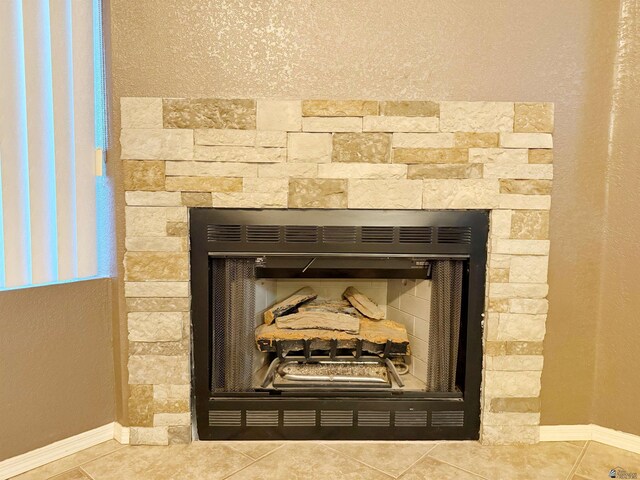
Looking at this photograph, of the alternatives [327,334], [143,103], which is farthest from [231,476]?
[143,103]

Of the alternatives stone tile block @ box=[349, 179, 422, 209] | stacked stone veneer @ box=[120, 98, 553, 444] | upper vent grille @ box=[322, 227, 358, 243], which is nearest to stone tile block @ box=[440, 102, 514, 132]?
stacked stone veneer @ box=[120, 98, 553, 444]

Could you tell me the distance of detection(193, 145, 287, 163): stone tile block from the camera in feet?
4.81

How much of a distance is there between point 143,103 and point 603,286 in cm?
188

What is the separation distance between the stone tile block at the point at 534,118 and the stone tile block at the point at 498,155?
8 centimetres

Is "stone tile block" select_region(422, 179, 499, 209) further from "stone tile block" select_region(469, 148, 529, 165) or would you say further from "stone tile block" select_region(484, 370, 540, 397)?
"stone tile block" select_region(484, 370, 540, 397)

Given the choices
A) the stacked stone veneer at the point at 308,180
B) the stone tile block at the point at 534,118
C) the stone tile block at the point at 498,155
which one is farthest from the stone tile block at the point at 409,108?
the stone tile block at the point at 534,118

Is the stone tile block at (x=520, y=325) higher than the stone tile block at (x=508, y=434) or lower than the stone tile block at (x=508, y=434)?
higher

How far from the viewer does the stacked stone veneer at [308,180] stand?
1.46m

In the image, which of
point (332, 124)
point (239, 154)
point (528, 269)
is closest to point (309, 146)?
point (332, 124)

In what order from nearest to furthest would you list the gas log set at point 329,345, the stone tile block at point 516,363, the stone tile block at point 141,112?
the stone tile block at point 141,112
the stone tile block at point 516,363
the gas log set at point 329,345

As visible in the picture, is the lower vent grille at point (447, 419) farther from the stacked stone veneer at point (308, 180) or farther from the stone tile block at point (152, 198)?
the stone tile block at point (152, 198)

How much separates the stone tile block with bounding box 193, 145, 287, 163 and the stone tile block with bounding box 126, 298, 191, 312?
1.78ft

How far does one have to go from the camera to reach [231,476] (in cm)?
137

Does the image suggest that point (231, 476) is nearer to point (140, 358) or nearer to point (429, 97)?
point (140, 358)
